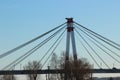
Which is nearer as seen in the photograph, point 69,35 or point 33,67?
point 69,35

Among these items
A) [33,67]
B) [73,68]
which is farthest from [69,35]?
[33,67]

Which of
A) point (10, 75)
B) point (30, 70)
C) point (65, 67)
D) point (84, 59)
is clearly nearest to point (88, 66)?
point (84, 59)

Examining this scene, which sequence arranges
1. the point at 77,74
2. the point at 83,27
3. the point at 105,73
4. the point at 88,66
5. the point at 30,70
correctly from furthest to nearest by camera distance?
the point at 105,73 → the point at 30,70 → the point at 88,66 → the point at 77,74 → the point at 83,27

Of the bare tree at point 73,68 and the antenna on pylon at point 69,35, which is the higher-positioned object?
the antenna on pylon at point 69,35

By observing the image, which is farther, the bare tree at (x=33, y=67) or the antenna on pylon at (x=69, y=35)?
the bare tree at (x=33, y=67)

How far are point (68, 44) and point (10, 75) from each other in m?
40.9

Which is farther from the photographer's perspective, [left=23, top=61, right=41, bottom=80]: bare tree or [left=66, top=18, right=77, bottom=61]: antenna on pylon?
[left=23, top=61, right=41, bottom=80]: bare tree

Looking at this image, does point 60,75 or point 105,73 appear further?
point 105,73

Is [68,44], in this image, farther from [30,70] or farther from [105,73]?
[105,73]

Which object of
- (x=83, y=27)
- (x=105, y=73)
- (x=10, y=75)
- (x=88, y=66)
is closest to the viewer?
(x=83, y=27)

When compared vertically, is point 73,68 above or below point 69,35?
below

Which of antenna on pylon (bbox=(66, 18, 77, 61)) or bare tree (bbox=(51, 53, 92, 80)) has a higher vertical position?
antenna on pylon (bbox=(66, 18, 77, 61))

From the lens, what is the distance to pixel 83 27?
223 feet

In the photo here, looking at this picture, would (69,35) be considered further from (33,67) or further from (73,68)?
(33,67)
